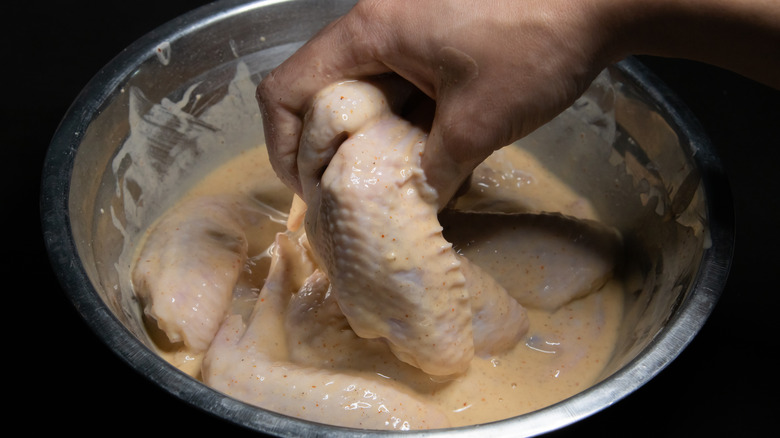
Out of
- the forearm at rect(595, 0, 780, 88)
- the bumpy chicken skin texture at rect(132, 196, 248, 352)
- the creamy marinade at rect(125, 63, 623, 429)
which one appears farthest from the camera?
the bumpy chicken skin texture at rect(132, 196, 248, 352)

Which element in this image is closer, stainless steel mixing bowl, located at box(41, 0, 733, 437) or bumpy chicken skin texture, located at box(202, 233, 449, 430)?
stainless steel mixing bowl, located at box(41, 0, 733, 437)

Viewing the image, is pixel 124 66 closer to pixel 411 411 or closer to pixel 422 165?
pixel 422 165

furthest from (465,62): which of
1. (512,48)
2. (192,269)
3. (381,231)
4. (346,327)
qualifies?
(192,269)

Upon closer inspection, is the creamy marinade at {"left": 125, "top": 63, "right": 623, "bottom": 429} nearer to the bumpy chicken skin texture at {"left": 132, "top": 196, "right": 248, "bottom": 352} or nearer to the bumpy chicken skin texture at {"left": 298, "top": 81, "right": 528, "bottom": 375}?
the bumpy chicken skin texture at {"left": 132, "top": 196, "right": 248, "bottom": 352}

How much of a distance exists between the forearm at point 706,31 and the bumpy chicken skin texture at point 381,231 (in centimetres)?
39

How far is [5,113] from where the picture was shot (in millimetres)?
2262

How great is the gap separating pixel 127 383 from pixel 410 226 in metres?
0.78

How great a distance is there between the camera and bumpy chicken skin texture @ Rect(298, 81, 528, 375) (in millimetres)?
1303

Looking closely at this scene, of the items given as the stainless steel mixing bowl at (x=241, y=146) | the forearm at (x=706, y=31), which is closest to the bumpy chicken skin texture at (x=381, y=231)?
the stainless steel mixing bowl at (x=241, y=146)

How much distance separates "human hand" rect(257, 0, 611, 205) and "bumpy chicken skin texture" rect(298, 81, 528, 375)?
0.16 feet

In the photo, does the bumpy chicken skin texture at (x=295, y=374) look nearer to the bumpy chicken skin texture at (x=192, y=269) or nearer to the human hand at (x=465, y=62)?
the bumpy chicken skin texture at (x=192, y=269)

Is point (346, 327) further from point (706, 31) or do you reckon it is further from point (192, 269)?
point (706, 31)

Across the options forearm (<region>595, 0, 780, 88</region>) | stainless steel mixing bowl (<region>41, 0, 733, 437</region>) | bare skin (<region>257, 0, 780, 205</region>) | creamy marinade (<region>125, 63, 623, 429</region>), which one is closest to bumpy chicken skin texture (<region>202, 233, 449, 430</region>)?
creamy marinade (<region>125, 63, 623, 429</region>)

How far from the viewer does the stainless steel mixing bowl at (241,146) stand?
122cm
